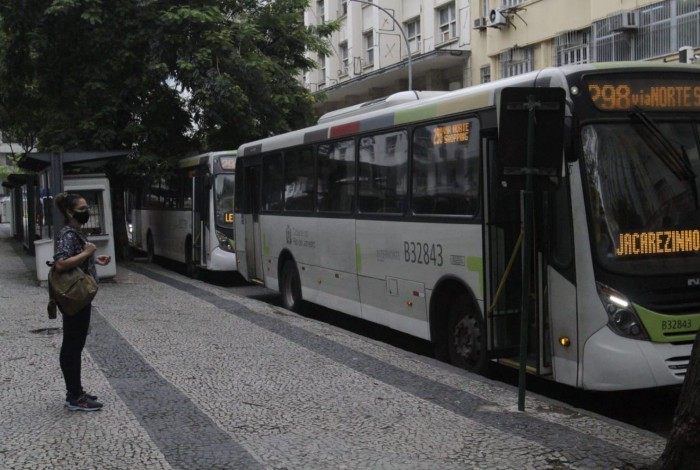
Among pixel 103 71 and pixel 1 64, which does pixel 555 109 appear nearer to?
pixel 103 71

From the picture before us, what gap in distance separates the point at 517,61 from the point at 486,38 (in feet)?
6.70

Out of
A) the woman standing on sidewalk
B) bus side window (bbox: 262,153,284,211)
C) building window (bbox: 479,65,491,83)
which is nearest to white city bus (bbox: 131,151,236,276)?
bus side window (bbox: 262,153,284,211)

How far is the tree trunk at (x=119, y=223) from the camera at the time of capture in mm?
Answer: 23797

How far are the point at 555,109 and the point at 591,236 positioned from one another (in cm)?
105

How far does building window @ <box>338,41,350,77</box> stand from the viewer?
42.5 meters

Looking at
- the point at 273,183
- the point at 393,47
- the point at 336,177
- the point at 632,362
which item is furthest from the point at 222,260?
the point at 393,47

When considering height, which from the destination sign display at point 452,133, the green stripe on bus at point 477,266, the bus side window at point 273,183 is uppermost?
the destination sign display at point 452,133

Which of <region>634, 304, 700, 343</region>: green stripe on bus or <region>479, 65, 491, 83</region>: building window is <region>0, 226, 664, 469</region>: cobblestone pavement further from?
<region>479, 65, 491, 83</region>: building window

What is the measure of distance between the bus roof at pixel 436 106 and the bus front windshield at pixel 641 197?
0.49m

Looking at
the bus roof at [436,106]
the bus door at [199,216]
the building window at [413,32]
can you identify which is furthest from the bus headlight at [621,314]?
the building window at [413,32]

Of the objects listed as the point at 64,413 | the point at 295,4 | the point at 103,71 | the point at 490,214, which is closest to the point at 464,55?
the point at 295,4

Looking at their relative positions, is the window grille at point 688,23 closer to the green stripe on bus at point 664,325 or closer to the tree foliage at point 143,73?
the tree foliage at point 143,73

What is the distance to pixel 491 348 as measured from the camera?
7.69m

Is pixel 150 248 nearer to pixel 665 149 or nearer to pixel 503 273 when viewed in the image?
pixel 503 273
